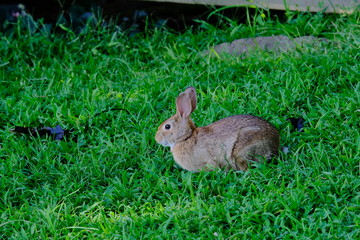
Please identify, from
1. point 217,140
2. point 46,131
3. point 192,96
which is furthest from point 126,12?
point 217,140

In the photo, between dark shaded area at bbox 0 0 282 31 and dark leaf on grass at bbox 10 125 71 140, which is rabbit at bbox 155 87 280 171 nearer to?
dark leaf on grass at bbox 10 125 71 140

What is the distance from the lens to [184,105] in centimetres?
437

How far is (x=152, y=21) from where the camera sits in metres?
7.09

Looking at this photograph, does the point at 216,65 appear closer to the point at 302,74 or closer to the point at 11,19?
the point at 302,74

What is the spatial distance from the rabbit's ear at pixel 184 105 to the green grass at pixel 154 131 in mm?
376

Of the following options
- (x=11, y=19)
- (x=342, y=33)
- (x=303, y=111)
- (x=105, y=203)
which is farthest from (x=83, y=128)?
(x=11, y=19)

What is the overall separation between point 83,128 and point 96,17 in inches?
108

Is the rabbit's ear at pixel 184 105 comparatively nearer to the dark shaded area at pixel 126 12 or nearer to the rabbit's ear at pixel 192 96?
the rabbit's ear at pixel 192 96

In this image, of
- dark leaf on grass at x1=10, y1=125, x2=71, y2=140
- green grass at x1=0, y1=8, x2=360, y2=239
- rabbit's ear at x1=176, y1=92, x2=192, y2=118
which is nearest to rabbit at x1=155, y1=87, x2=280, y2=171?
rabbit's ear at x1=176, y1=92, x2=192, y2=118

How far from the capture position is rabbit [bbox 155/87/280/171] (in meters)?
4.16

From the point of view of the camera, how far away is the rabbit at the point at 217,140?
4.16 m

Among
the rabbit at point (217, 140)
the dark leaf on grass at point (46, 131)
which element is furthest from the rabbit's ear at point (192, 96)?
the dark leaf on grass at point (46, 131)

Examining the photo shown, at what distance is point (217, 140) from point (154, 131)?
79cm

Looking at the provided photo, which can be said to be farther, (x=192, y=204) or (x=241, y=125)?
(x=241, y=125)
